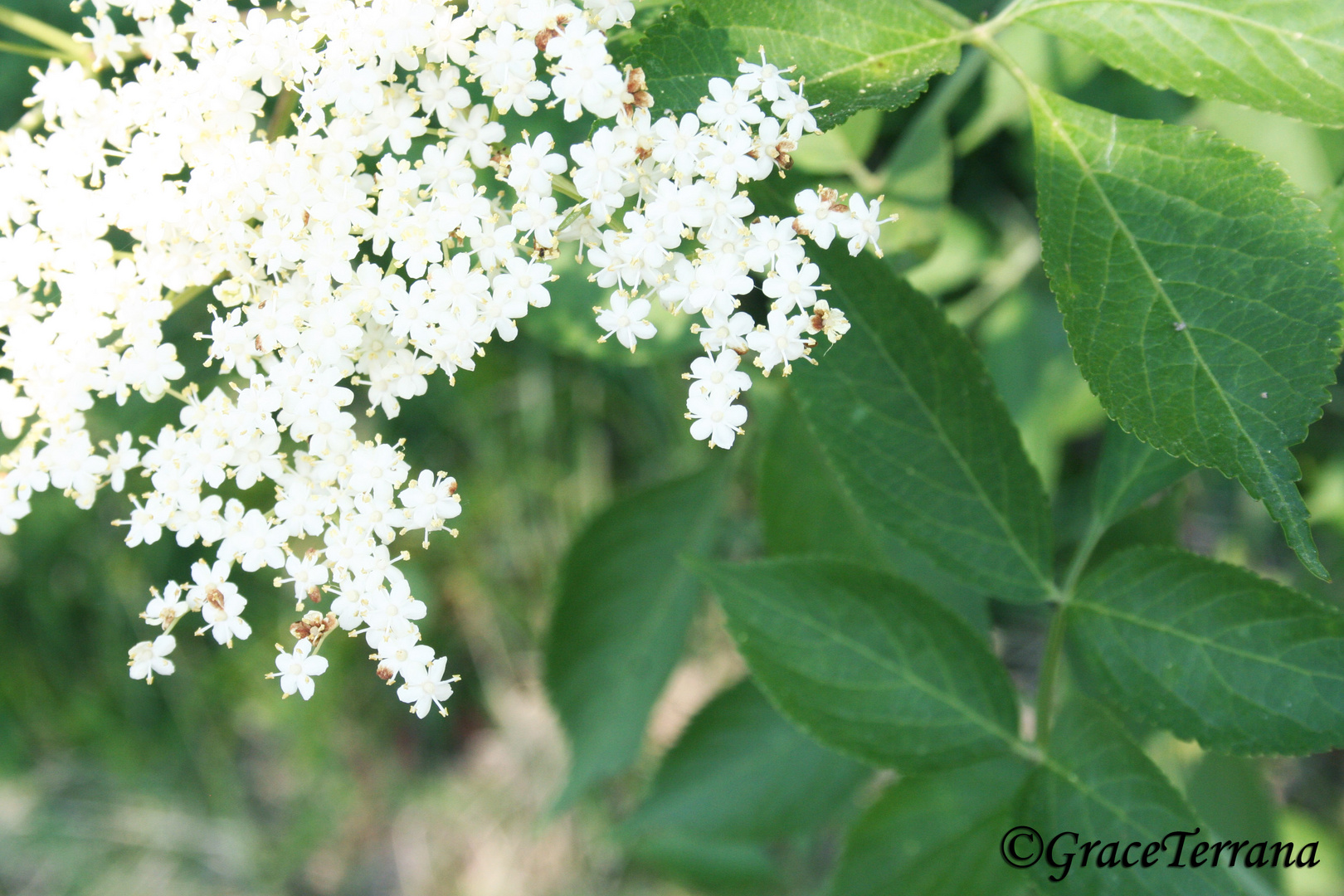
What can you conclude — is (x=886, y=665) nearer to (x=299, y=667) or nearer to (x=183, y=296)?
(x=299, y=667)

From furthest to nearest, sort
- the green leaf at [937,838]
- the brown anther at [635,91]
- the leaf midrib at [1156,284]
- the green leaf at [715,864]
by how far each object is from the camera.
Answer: the green leaf at [715,864] < the green leaf at [937,838] < the brown anther at [635,91] < the leaf midrib at [1156,284]

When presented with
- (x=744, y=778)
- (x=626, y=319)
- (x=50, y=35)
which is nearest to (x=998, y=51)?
(x=626, y=319)

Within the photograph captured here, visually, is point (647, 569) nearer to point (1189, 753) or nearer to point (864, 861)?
point (864, 861)

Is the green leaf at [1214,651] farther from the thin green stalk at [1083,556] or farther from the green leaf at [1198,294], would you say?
the green leaf at [1198,294]

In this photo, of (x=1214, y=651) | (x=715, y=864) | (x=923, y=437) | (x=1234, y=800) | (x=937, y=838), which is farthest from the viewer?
(x=715, y=864)

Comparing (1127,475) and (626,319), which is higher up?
(626,319)

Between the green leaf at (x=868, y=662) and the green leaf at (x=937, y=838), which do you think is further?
the green leaf at (x=937, y=838)

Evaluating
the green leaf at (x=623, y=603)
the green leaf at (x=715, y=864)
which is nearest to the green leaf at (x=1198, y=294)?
the green leaf at (x=623, y=603)

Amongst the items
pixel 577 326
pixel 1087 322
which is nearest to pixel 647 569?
pixel 577 326

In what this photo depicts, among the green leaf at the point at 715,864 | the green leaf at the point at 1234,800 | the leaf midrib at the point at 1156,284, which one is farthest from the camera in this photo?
the green leaf at the point at 715,864
